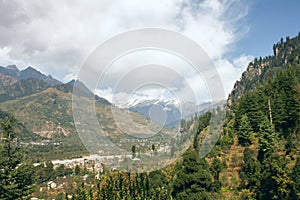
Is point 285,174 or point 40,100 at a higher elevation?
point 40,100

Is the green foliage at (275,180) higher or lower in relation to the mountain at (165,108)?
lower

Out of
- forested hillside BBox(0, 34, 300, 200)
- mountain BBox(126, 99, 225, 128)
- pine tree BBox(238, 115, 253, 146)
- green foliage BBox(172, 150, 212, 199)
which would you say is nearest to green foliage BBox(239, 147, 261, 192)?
forested hillside BBox(0, 34, 300, 200)

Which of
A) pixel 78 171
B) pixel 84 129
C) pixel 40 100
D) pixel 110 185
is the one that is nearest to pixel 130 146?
pixel 84 129

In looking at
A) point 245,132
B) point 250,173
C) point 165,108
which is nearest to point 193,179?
point 250,173

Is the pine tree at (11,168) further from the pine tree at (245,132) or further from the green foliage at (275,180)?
the pine tree at (245,132)

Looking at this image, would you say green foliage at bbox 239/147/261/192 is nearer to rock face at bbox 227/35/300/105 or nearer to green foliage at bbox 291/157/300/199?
green foliage at bbox 291/157/300/199

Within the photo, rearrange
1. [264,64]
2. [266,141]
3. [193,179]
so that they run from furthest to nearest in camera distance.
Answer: [264,64], [266,141], [193,179]

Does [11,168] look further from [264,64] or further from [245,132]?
[264,64]

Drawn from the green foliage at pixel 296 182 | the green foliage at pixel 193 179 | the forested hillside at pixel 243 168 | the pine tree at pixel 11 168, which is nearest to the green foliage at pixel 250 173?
the forested hillside at pixel 243 168

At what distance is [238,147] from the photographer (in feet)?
83.7

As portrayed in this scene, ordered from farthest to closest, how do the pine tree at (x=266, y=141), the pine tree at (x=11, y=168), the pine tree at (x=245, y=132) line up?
the pine tree at (x=245, y=132) < the pine tree at (x=266, y=141) < the pine tree at (x=11, y=168)

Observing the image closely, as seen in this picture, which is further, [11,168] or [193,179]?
[193,179]

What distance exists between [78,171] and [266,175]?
41.2m

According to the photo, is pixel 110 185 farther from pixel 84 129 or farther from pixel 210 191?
pixel 84 129
